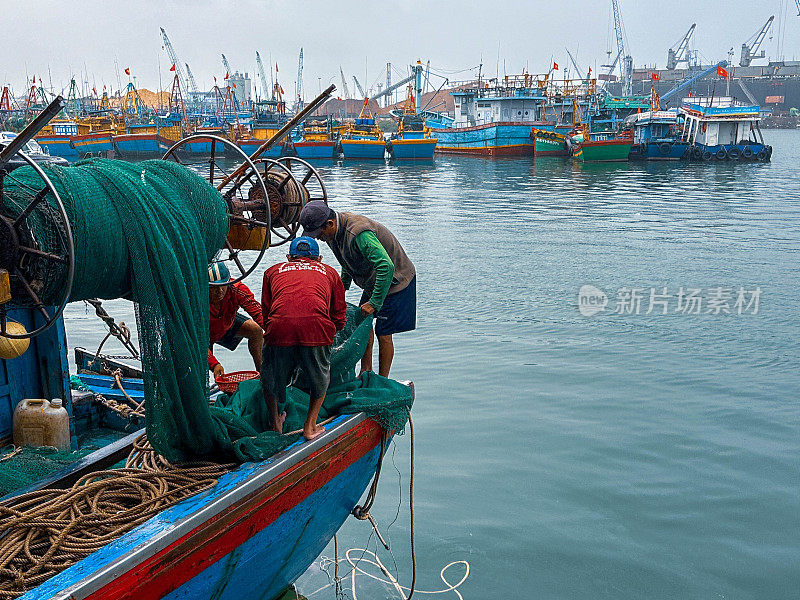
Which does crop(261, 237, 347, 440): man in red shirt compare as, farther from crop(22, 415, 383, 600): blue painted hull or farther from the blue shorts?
the blue shorts

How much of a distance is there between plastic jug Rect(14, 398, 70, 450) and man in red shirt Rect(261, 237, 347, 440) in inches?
50.8

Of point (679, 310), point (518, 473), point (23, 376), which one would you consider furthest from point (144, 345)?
point (679, 310)

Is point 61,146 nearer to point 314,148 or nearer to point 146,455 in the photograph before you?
point 314,148

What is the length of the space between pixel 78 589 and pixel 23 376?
7.53ft

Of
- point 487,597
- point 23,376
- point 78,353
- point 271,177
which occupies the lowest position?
point 487,597

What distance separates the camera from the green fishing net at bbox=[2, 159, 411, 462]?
123 inches

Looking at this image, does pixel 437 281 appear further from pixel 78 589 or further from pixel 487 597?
pixel 78 589

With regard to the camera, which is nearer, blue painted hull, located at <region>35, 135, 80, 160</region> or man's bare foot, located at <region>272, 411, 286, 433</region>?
man's bare foot, located at <region>272, 411, 286, 433</region>

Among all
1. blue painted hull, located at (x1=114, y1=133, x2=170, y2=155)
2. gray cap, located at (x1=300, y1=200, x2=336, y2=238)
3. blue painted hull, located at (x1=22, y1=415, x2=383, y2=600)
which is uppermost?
blue painted hull, located at (x1=114, y1=133, x2=170, y2=155)

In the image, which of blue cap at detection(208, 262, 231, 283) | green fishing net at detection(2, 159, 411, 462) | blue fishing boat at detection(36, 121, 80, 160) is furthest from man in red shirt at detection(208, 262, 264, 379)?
blue fishing boat at detection(36, 121, 80, 160)

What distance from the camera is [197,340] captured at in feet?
11.8

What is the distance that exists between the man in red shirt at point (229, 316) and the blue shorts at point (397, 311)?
814 mm

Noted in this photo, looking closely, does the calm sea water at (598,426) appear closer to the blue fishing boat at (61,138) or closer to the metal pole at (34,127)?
the metal pole at (34,127)

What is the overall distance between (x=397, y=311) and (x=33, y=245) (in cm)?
301
